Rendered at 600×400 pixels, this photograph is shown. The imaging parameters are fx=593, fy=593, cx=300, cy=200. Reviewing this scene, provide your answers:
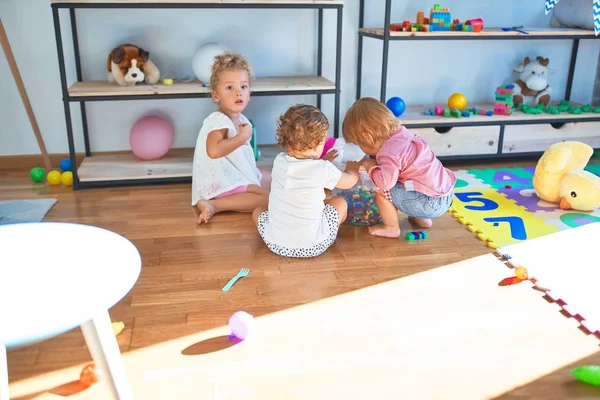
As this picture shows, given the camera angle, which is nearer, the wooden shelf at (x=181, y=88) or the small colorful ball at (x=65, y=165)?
the wooden shelf at (x=181, y=88)

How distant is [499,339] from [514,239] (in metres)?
0.66

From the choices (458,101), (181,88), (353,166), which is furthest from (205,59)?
(458,101)

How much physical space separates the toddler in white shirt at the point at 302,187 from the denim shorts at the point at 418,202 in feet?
0.65

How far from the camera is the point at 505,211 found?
2346 mm

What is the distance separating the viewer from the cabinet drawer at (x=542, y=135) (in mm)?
2926

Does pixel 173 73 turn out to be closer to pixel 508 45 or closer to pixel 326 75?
pixel 326 75

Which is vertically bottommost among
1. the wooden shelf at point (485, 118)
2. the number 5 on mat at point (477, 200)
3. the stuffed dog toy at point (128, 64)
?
the number 5 on mat at point (477, 200)

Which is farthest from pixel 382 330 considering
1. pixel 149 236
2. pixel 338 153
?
pixel 149 236

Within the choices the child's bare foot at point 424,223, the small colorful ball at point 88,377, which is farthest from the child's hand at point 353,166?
the small colorful ball at point 88,377

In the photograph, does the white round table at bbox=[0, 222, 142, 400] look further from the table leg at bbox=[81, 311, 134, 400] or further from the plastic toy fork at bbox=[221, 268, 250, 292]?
the plastic toy fork at bbox=[221, 268, 250, 292]

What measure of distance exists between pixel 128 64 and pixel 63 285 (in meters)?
1.89

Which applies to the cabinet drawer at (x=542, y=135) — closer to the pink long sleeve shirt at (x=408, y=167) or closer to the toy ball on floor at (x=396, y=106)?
the toy ball on floor at (x=396, y=106)

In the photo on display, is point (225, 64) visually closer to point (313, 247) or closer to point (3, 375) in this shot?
point (313, 247)

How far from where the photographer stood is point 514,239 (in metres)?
2.09
